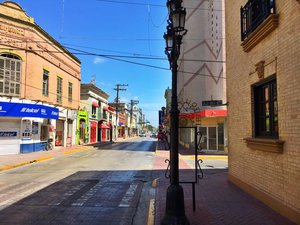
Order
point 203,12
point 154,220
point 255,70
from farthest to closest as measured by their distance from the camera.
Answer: point 203,12
point 255,70
point 154,220

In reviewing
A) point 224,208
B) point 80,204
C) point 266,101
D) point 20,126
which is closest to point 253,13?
point 266,101

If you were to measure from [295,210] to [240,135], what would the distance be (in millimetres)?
3673

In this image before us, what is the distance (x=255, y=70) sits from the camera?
25.4 feet

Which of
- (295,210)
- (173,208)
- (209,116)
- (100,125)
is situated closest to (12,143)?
(209,116)

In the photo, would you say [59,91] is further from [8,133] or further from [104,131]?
[104,131]

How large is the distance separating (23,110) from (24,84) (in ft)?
7.62

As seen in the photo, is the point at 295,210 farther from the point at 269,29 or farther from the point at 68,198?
the point at 68,198

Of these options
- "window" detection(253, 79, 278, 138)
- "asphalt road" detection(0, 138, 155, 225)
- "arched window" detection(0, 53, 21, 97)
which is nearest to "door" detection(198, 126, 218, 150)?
"asphalt road" detection(0, 138, 155, 225)

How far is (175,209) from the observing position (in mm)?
5699

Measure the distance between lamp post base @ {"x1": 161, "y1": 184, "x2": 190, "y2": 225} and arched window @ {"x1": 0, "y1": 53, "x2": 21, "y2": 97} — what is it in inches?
801

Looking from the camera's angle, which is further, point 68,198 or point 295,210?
point 68,198

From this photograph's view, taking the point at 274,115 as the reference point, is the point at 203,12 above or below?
above

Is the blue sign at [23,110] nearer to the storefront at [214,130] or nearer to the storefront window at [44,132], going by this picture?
the storefront window at [44,132]

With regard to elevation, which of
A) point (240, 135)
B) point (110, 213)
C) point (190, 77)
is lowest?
point (110, 213)
